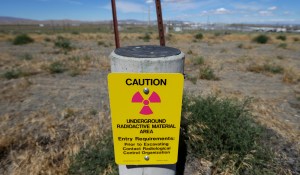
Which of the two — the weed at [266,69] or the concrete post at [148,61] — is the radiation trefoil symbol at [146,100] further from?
the weed at [266,69]

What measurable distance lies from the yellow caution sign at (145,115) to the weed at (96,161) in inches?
35.5

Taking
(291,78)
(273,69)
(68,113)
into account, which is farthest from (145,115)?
(273,69)

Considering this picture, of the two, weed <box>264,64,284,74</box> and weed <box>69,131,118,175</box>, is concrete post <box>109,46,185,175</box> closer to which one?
weed <box>69,131,118,175</box>

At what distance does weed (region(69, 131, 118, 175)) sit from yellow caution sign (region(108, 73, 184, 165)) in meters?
0.90

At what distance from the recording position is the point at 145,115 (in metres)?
1.77

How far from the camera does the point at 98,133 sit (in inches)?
148

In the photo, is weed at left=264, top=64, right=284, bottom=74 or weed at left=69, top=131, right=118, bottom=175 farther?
weed at left=264, top=64, right=284, bottom=74

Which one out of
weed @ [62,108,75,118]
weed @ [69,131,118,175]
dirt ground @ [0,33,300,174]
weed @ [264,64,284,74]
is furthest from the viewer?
weed @ [264,64,284,74]

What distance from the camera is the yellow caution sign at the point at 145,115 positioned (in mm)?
1656

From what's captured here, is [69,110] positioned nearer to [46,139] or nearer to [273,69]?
[46,139]

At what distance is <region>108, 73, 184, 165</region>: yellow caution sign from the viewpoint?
1.66m

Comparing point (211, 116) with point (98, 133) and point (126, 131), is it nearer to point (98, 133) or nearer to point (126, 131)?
point (126, 131)

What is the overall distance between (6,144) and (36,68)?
6.20 metres

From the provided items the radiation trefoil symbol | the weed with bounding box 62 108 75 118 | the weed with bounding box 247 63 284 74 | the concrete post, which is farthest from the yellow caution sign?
the weed with bounding box 247 63 284 74
